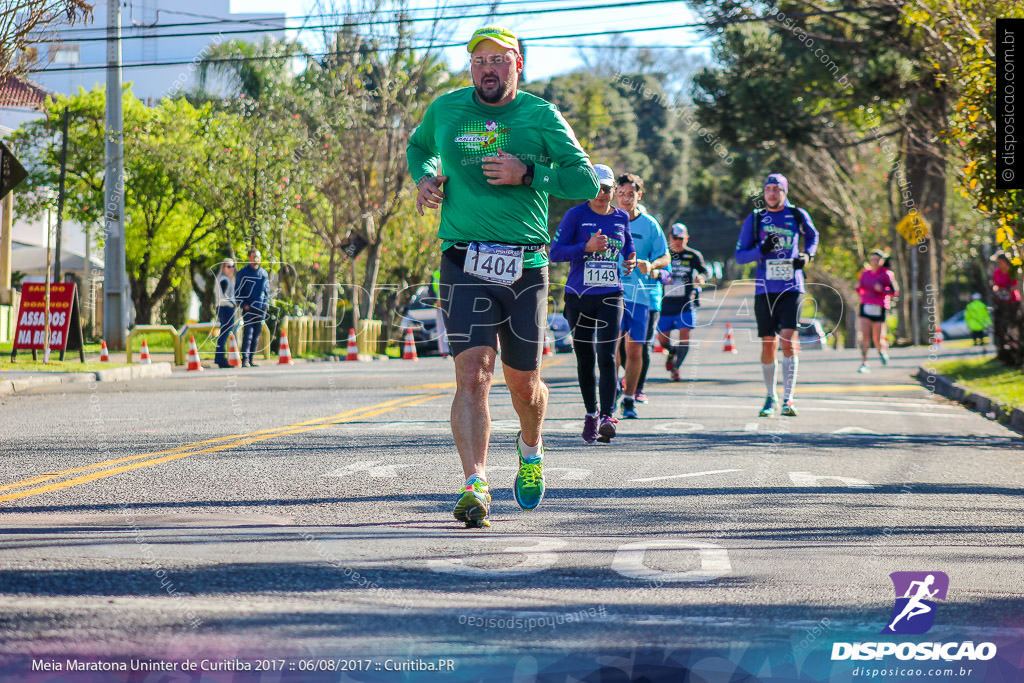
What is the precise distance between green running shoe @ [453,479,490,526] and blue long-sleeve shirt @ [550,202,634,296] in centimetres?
419

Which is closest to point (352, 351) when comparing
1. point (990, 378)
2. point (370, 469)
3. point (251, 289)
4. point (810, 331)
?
point (251, 289)

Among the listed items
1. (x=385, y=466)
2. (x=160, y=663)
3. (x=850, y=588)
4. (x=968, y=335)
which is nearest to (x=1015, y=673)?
(x=850, y=588)

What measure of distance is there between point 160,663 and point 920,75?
2686 centimetres

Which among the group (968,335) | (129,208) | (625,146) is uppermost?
(625,146)

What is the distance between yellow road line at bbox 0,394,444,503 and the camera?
7.04 meters

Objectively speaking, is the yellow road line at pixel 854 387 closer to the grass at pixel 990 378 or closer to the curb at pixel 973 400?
the curb at pixel 973 400

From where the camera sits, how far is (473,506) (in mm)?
5789

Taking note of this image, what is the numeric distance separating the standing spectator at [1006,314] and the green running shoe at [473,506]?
588 inches

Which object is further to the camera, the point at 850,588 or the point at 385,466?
the point at 385,466

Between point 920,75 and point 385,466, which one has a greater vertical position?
point 920,75

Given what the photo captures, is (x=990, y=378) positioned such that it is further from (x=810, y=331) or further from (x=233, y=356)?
(x=810, y=331)

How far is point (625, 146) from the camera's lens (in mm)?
72625

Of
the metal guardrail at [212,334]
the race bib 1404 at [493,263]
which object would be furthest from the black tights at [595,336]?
the metal guardrail at [212,334]

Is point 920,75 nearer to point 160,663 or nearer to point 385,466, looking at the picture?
point 385,466
